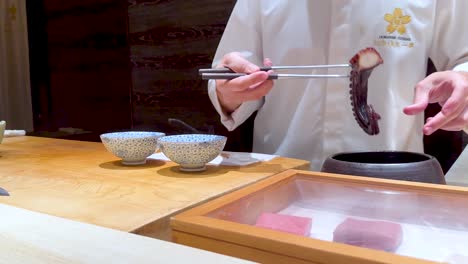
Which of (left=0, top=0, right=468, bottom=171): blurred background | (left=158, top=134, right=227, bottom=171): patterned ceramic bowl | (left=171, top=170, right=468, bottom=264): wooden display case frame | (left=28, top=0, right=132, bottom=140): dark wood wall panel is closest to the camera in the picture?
(left=171, top=170, right=468, bottom=264): wooden display case frame

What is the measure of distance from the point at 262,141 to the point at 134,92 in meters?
1.50

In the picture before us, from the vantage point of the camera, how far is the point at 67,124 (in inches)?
147

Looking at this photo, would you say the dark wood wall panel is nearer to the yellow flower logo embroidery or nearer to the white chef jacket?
the white chef jacket

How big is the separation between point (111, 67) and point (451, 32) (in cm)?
249

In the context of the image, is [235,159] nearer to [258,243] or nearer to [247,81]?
[247,81]

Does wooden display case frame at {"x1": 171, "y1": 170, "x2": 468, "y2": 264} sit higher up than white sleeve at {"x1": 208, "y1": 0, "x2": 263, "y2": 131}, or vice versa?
white sleeve at {"x1": 208, "y1": 0, "x2": 263, "y2": 131}

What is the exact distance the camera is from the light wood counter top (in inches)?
20.5

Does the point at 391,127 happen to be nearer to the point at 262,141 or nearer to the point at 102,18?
the point at 262,141

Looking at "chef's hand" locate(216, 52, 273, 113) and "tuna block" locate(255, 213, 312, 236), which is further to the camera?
"chef's hand" locate(216, 52, 273, 113)

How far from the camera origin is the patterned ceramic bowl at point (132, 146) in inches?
45.2

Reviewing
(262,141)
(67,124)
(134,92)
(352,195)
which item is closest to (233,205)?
(352,195)

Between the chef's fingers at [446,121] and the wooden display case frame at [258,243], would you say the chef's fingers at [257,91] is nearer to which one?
the chef's fingers at [446,121]

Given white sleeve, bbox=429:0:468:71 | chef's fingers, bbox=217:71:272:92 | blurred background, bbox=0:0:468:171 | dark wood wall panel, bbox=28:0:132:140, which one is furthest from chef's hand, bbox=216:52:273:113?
dark wood wall panel, bbox=28:0:132:140

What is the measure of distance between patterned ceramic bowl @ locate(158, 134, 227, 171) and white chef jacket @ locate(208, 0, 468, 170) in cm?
48
